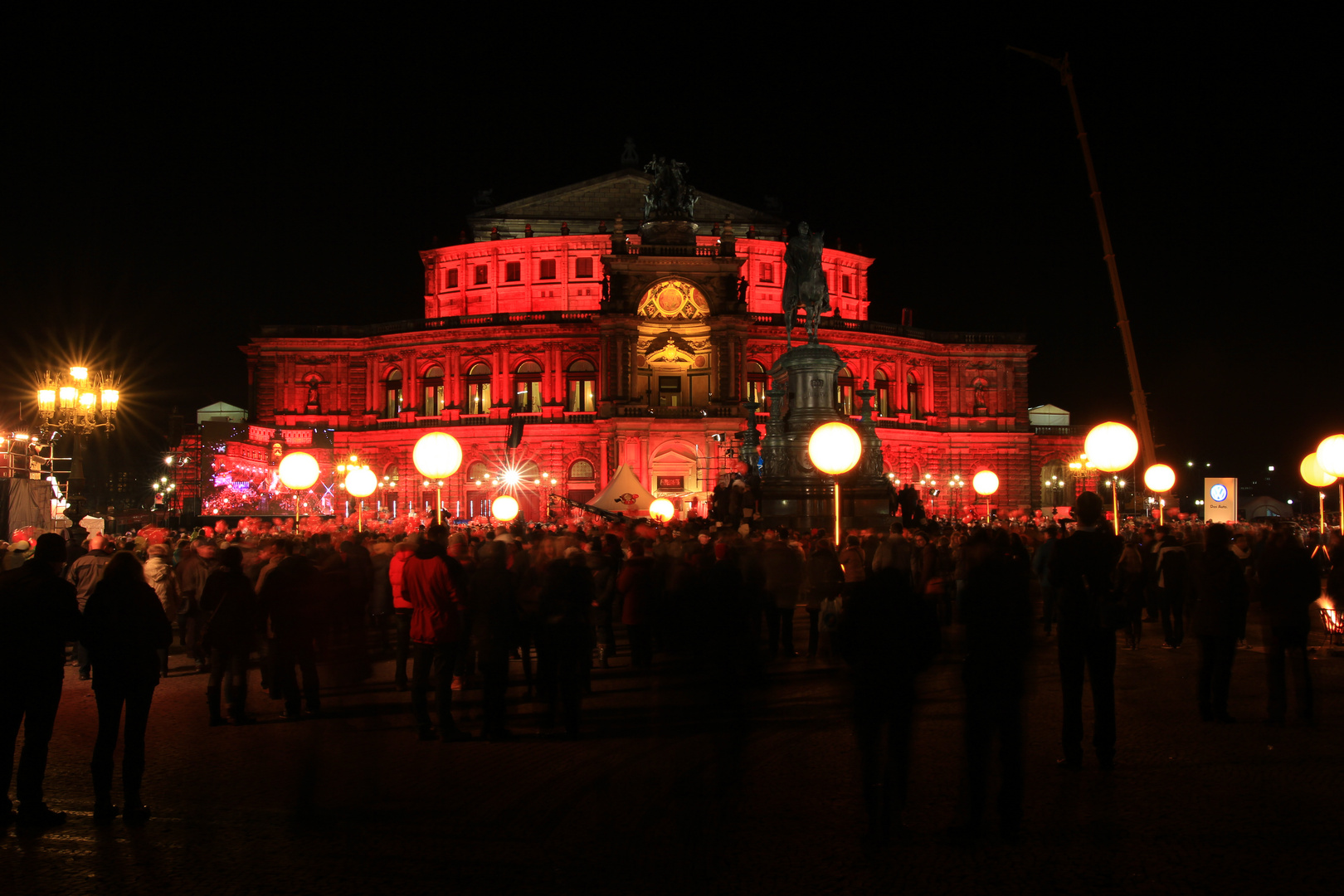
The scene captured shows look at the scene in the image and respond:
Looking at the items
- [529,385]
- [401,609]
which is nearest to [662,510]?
[401,609]

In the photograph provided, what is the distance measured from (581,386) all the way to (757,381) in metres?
10.6

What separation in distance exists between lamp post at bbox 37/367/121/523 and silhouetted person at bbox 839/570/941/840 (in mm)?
22364

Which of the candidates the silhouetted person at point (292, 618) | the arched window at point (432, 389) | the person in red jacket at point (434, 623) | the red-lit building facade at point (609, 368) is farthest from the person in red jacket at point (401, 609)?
the arched window at point (432, 389)

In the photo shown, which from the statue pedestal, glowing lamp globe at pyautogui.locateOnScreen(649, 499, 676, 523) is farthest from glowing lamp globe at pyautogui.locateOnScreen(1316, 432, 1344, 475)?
glowing lamp globe at pyautogui.locateOnScreen(649, 499, 676, 523)

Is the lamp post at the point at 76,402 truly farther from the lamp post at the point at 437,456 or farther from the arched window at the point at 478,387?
the arched window at the point at 478,387

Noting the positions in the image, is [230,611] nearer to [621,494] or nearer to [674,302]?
[621,494]

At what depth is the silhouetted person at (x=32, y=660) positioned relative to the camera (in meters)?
7.27

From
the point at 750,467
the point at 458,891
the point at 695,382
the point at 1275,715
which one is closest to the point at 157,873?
the point at 458,891

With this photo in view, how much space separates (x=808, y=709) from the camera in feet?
37.1

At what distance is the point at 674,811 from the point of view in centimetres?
744

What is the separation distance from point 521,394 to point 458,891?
6186cm

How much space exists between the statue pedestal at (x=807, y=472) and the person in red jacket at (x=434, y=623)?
1973 cm

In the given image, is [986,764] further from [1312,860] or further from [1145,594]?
[1145,594]

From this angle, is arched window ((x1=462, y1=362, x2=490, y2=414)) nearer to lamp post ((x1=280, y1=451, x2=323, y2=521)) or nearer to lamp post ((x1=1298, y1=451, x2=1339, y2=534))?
lamp post ((x1=280, y1=451, x2=323, y2=521))
